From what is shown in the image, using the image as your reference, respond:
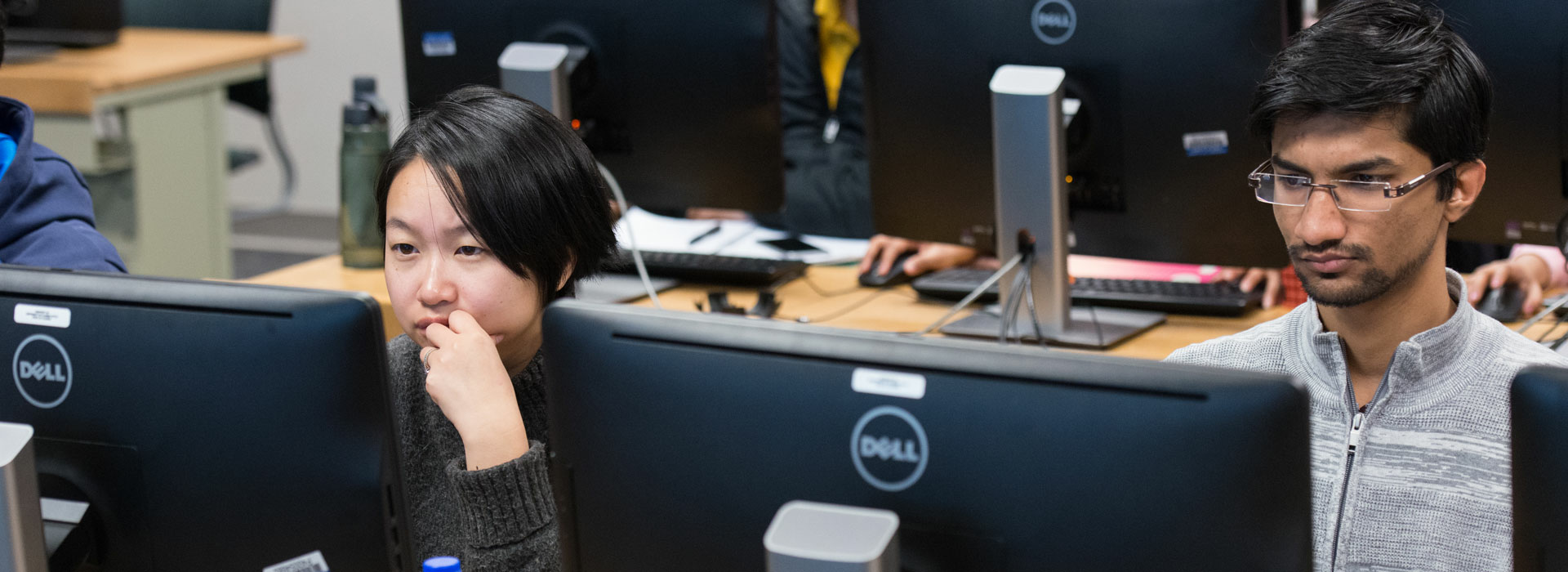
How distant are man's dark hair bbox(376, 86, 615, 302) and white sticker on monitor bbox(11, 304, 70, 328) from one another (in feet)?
1.17

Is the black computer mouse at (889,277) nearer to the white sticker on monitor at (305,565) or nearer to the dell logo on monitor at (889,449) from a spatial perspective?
the white sticker on monitor at (305,565)

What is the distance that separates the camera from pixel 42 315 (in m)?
0.99

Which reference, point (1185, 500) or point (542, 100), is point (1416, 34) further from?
point (542, 100)

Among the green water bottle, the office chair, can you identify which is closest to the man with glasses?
the green water bottle

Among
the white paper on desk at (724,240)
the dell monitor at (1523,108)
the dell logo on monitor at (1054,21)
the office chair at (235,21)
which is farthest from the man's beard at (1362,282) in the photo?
the office chair at (235,21)

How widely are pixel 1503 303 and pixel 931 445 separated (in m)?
1.44

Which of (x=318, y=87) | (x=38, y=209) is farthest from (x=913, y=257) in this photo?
(x=318, y=87)

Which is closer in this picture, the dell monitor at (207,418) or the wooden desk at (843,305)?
the dell monitor at (207,418)

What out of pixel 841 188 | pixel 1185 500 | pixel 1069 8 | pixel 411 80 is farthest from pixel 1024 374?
pixel 841 188

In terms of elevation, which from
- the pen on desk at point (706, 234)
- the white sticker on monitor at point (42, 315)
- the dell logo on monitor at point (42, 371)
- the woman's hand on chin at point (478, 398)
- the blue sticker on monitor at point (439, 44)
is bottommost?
the pen on desk at point (706, 234)

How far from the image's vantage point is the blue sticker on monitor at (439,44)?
2.22 meters

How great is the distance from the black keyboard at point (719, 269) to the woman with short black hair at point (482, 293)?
0.86 m

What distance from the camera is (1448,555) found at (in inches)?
45.5

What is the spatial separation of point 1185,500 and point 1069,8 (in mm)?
1149
